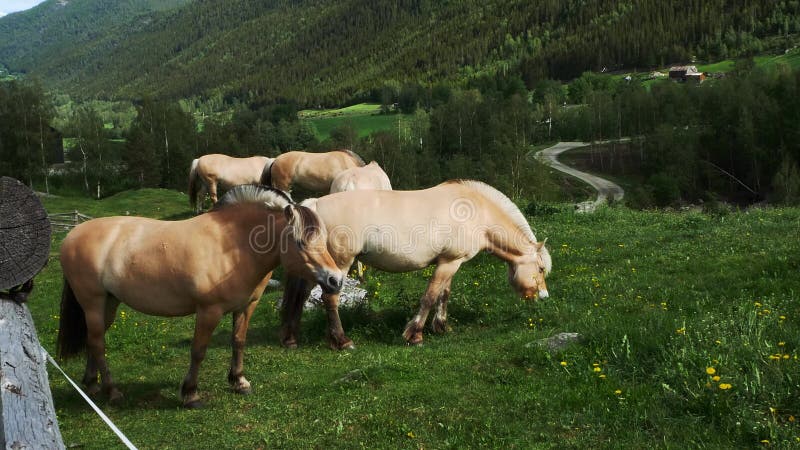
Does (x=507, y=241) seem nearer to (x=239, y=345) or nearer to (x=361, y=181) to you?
(x=361, y=181)

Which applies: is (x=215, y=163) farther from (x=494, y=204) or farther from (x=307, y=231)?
(x=307, y=231)

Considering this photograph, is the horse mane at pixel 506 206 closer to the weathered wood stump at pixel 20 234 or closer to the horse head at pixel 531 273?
the horse head at pixel 531 273

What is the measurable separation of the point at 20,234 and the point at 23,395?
3733 millimetres

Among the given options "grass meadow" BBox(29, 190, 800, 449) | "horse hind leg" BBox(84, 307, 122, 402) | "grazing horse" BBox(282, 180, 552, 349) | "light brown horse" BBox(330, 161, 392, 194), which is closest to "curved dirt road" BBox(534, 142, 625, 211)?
"light brown horse" BBox(330, 161, 392, 194)

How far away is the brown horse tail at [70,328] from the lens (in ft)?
30.4

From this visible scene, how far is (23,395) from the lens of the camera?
4895mm

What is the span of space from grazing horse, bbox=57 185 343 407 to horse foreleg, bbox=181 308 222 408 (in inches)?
0.5

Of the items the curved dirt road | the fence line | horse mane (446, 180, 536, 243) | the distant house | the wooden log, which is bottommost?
the curved dirt road

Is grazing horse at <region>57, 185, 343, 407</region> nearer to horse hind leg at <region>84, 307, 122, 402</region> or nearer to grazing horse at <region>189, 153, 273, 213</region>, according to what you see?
horse hind leg at <region>84, 307, 122, 402</region>

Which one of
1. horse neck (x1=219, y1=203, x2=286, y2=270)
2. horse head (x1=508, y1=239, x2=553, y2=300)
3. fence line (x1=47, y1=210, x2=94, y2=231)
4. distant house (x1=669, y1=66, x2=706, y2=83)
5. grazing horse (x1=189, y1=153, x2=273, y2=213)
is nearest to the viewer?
horse neck (x1=219, y1=203, x2=286, y2=270)

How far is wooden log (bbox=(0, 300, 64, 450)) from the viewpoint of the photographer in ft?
13.8

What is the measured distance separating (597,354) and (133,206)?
1680 inches

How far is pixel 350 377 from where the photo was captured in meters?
8.62

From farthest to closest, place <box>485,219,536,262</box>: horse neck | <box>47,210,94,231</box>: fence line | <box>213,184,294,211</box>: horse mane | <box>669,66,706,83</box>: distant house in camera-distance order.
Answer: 1. <box>669,66,706,83</box>: distant house
2. <box>47,210,94,231</box>: fence line
3. <box>485,219,536,262</box>: horse neck
4. <box>213,184,294,211</box>: horse mane
